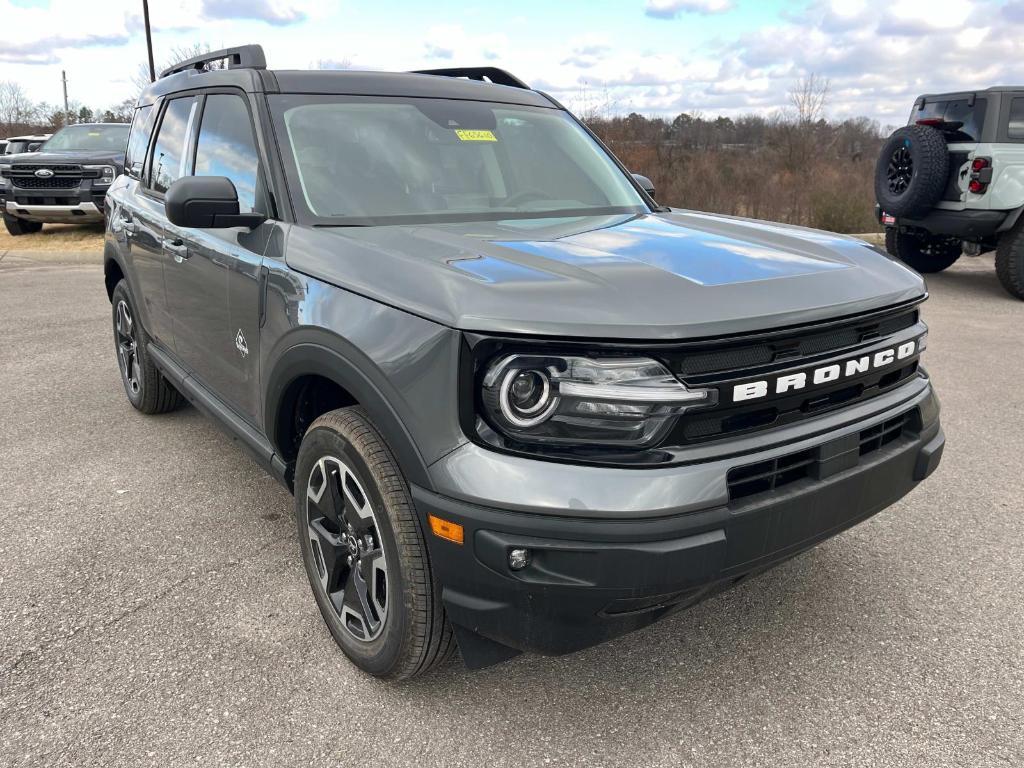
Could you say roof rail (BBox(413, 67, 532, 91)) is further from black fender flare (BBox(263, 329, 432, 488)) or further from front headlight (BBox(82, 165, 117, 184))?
front headlight (BBox(82, 165, 117, 184))

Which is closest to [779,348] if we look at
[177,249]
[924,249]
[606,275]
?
[606,275]

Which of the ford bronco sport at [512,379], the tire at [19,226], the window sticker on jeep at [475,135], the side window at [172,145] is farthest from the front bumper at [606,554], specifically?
the tire at [19,226]

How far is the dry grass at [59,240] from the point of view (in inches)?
522

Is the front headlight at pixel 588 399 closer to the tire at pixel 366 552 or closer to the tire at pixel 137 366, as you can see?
the tire at pixel 366 552

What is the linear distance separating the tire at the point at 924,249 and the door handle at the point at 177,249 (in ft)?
29.1

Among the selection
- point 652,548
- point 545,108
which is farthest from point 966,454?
point 652,548

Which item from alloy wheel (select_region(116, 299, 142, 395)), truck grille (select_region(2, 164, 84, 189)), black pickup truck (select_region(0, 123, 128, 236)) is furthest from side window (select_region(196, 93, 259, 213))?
truck grille (select_region(2, 164, 84, 189))

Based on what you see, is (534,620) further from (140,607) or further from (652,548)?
(140,607)

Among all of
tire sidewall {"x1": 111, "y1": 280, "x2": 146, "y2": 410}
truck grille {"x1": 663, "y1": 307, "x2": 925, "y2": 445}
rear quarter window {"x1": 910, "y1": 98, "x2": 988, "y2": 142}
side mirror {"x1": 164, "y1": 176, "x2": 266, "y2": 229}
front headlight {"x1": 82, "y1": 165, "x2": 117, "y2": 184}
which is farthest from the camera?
front headlight {"x1": 82, "y1": 165, "x2": 117, "y2": 184}

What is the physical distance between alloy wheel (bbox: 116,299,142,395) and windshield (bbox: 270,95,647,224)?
7.86ft

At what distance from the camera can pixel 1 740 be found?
2174 millimetres

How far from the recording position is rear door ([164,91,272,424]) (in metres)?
2.84

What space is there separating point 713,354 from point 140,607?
7.17 ft

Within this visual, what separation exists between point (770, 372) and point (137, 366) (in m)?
4.05
